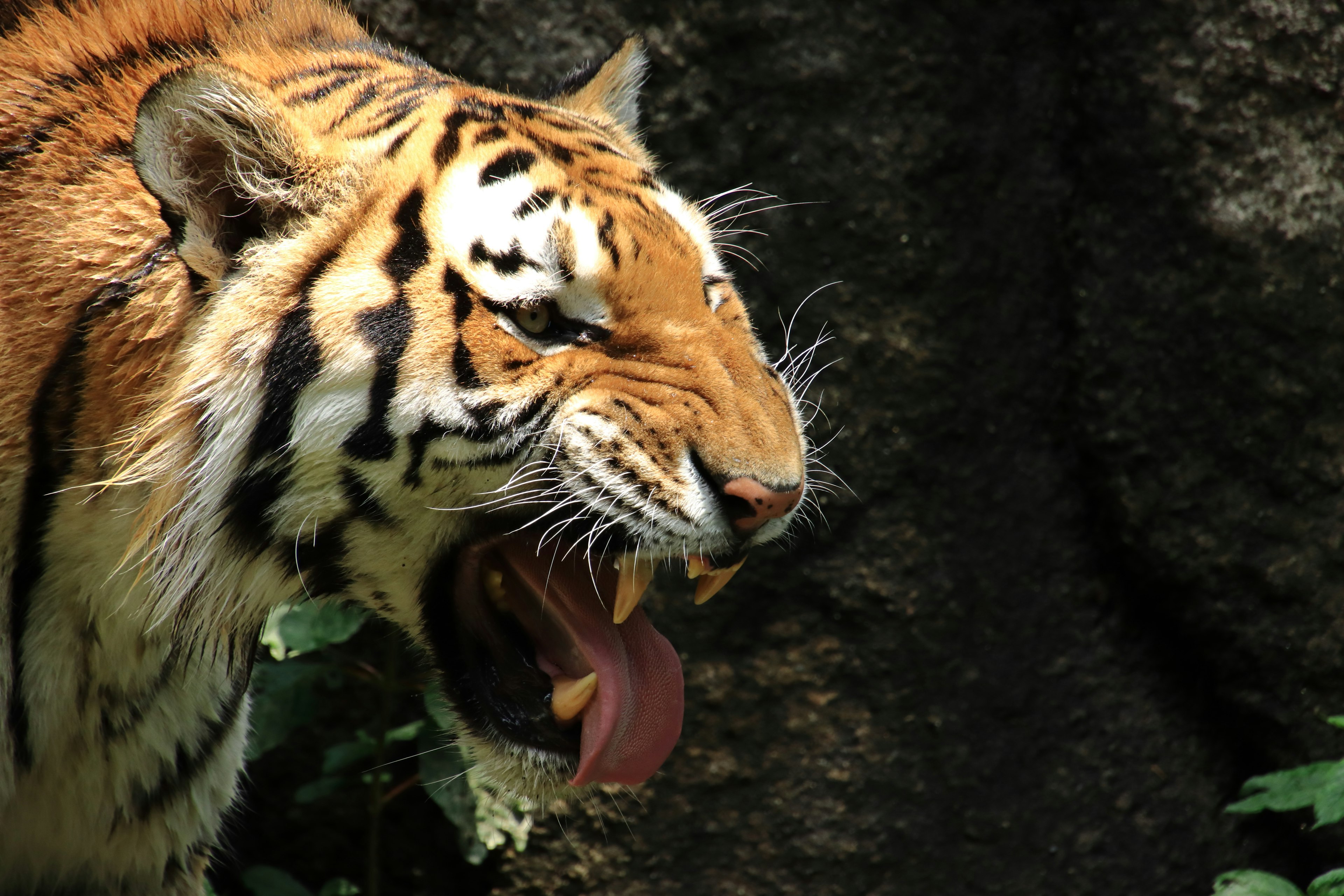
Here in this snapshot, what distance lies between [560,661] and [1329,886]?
147cm

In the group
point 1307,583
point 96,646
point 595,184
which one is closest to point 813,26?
point 595,184

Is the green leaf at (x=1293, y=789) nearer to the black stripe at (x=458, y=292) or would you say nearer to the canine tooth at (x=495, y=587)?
the canine tooth at (x=495, y=587)

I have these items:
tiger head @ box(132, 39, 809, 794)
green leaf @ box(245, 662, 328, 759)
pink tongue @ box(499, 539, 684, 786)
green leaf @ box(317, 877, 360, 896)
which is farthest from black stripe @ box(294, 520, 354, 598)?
green leaf @ box(317, 877, 360, 896)

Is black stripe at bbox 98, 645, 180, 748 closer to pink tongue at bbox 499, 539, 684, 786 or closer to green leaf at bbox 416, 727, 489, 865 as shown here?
pink tongue at bbox 499, 539, 684, 786

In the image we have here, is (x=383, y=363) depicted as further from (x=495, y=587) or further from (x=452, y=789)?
(x=452, y=789)

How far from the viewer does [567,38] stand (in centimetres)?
292

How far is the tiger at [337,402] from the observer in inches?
60.5

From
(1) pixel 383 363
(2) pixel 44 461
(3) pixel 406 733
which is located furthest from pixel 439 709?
(1) pixel 383 363

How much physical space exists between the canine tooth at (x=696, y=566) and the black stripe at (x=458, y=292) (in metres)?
0.47

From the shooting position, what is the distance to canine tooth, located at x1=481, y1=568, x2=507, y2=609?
1.82 metres

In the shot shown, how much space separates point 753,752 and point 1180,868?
1238mm

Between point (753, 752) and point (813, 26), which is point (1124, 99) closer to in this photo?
point (813, 26)

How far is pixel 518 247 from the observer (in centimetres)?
156

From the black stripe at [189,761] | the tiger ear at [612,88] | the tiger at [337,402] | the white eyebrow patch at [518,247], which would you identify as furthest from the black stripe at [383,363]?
the tiger ear at [612,88]
